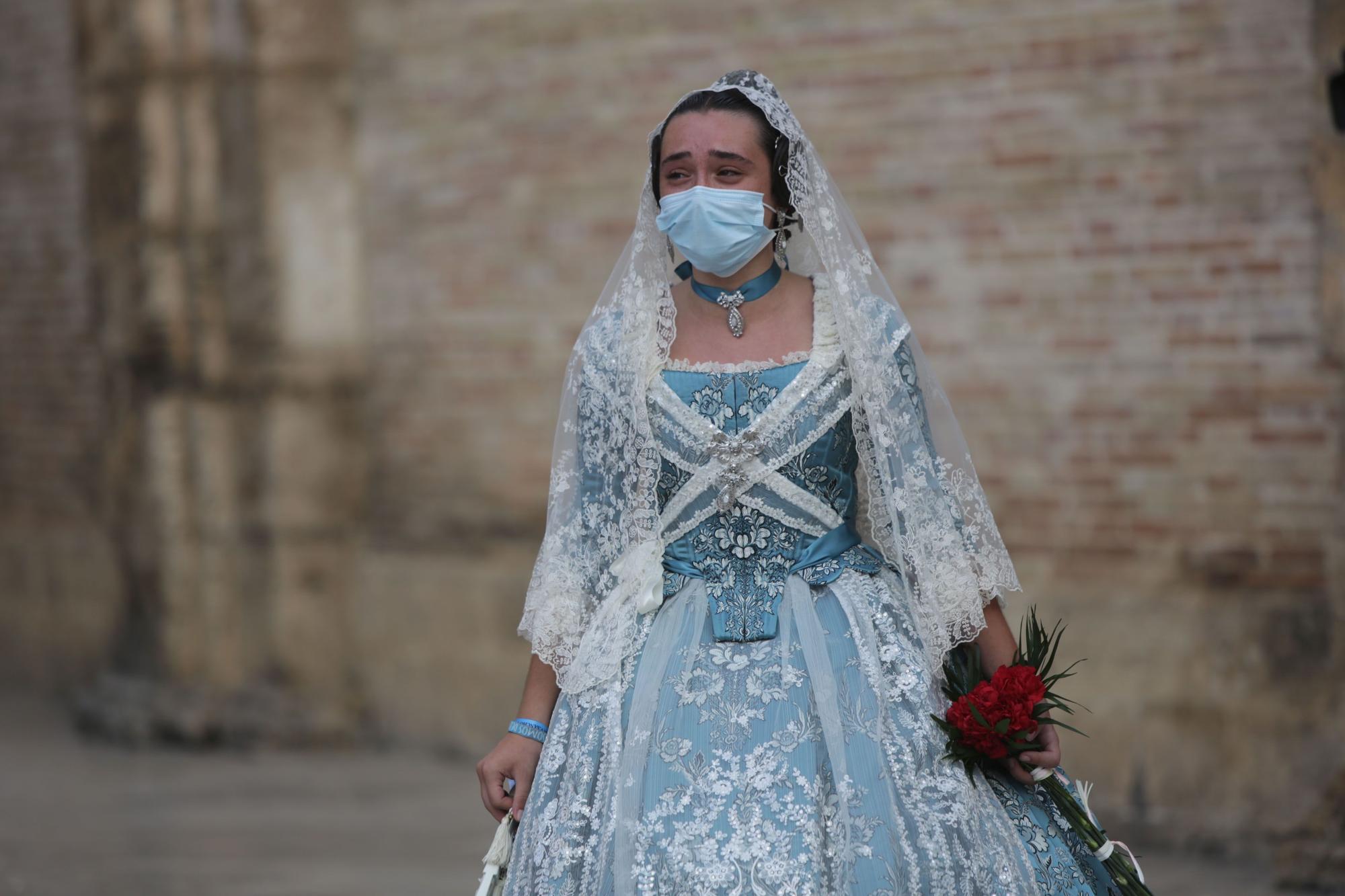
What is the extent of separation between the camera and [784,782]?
2.70 metres

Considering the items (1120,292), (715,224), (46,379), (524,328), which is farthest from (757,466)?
(46,379)

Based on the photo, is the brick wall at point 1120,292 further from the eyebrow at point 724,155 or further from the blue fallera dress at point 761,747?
the eyebrow at point 724,155

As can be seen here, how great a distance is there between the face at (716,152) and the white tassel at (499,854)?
124cm

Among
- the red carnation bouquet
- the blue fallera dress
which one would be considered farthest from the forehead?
the red carnation bouquet

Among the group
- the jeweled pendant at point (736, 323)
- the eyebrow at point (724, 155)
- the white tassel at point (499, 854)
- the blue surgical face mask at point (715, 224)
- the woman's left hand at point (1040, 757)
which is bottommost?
the white tassel at point (499, 854)

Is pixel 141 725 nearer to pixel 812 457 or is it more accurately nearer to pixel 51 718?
pixel 51 718

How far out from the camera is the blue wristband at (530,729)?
118 inches

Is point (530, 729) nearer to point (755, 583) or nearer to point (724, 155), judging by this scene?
point (755, 583)

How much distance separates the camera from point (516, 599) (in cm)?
720

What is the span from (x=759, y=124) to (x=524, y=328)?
4224 millimetres

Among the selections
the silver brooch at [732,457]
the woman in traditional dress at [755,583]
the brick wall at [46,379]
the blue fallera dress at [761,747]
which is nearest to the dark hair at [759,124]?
the woman in traditional dress at [755,583]

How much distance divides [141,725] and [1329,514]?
5605 millimetres

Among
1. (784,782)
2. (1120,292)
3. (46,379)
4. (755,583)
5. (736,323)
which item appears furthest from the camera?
(46,379)

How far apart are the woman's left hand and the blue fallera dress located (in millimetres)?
29
